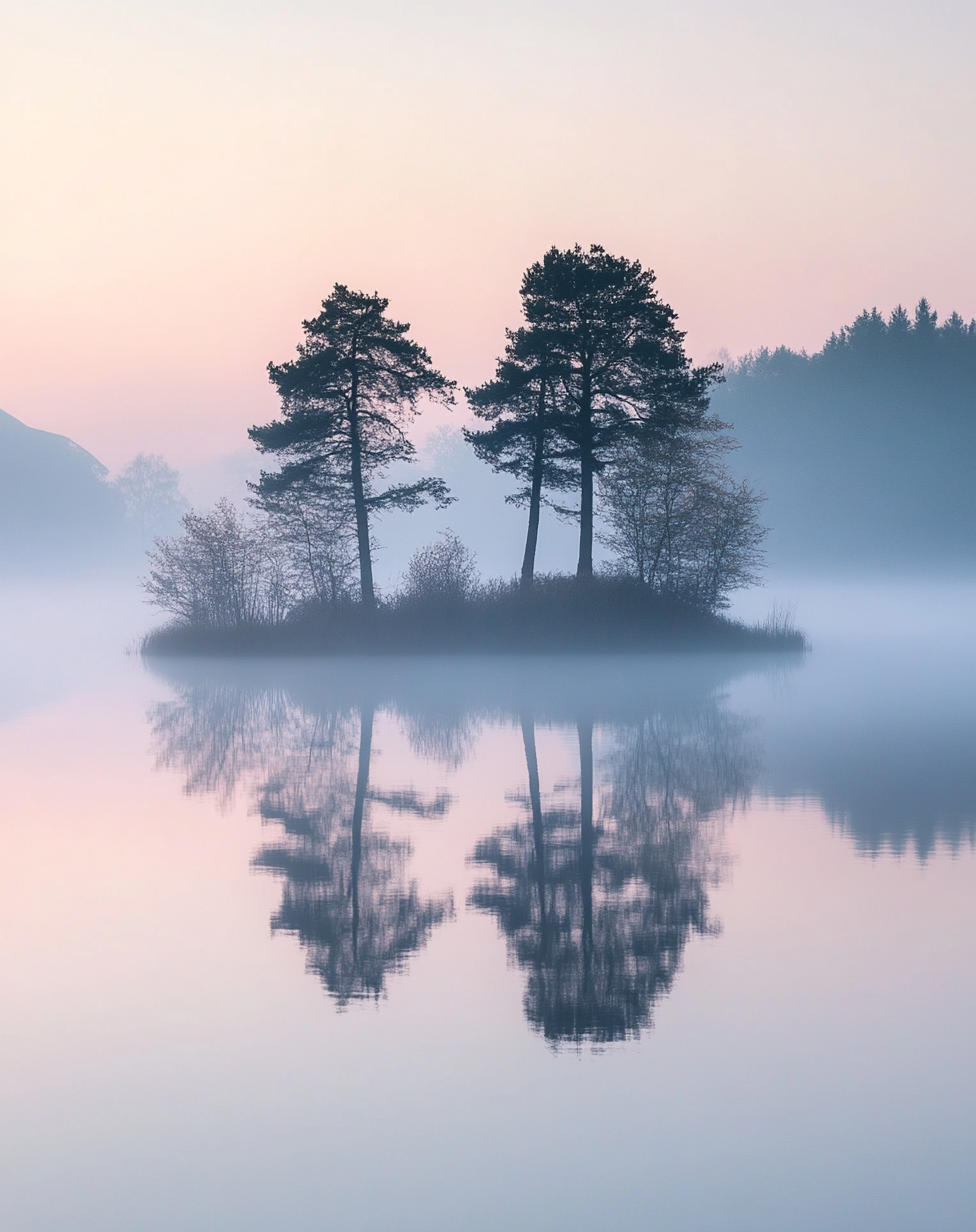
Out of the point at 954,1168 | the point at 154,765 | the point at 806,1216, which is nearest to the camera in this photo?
the point at 806,1216

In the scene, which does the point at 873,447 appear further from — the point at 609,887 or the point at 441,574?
the point at 609,887

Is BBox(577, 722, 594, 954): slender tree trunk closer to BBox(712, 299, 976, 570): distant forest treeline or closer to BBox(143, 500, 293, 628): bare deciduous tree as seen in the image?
BBox(143, 500, 293, 628): bare deciduous tree

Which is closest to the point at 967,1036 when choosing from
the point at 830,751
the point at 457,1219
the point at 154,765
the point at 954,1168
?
the point at 954,1168

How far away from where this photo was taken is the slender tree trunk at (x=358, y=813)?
8.98m

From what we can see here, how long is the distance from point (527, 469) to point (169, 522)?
12405 cm

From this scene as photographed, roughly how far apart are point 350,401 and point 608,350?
8.83m

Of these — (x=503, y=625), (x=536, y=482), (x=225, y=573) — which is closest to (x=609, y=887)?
(x=503, y=625)

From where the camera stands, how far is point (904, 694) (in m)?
27.2

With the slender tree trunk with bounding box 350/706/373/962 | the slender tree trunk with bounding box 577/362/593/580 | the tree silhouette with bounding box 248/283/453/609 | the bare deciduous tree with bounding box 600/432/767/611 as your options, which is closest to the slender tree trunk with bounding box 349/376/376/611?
the tree silhouette with bounding box 248/283/453/609

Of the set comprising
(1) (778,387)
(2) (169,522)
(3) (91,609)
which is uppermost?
(1) (778,387)

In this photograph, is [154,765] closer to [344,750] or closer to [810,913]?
[344,750]

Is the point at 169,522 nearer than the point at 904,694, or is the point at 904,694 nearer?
the point at 904,694

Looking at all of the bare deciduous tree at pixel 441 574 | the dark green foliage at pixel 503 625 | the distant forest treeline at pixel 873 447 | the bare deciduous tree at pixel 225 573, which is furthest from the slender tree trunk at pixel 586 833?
the distant forest treeline at pixel 873 447

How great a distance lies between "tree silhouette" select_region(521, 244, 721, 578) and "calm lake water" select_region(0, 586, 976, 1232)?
25595 mm
